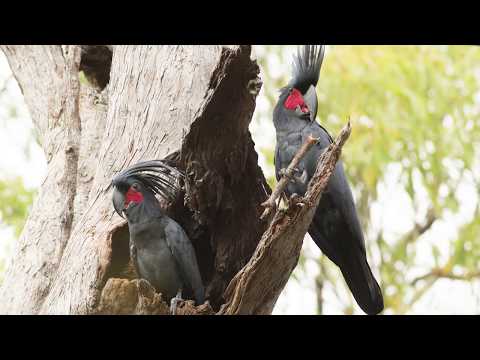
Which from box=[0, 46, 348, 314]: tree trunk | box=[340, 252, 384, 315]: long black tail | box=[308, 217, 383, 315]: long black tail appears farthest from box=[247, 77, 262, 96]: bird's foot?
box=[340, 252, 384, 315]: long black tail

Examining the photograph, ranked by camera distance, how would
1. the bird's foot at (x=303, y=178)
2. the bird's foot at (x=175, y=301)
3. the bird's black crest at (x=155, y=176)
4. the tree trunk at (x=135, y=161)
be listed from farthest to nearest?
the bird's foot at (x=303, y=178) < the bird's black crest at (x=155, y=176) < the tree trunk at (x=135, y=161) < the bird's foot at (x=175, y=301)

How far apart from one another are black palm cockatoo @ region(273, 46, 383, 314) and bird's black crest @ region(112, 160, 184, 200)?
545mm

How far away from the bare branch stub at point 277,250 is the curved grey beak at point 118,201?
71 cm

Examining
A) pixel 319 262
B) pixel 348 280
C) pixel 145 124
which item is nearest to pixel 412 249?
pixel 319 262

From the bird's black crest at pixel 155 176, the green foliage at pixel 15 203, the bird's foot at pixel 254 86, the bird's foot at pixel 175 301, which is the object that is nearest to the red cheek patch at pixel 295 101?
the bird's foot at pixel 254 86

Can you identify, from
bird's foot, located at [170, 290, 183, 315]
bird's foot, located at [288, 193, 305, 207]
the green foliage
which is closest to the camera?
bird's foot, located at [288, 193, 305, 207]

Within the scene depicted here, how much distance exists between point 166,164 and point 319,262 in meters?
3.96

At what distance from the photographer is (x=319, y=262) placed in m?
6.97

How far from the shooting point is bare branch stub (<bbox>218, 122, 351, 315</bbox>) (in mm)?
2688

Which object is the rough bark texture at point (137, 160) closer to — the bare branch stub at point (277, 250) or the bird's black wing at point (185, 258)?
the bird's black wing at point (185, 258)

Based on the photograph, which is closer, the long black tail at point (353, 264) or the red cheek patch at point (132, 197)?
the red cheek patch at point (132, 197)

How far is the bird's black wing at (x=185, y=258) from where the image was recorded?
3.32 meters

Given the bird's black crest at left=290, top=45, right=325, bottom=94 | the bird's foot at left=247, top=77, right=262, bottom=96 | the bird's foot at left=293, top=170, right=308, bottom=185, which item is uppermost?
the bird's black crest at left=290, top=45, right=325, bottom=94

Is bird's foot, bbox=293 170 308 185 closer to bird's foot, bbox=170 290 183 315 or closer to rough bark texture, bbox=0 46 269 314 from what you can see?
rough bark texture, bbox=0 46 269 314
